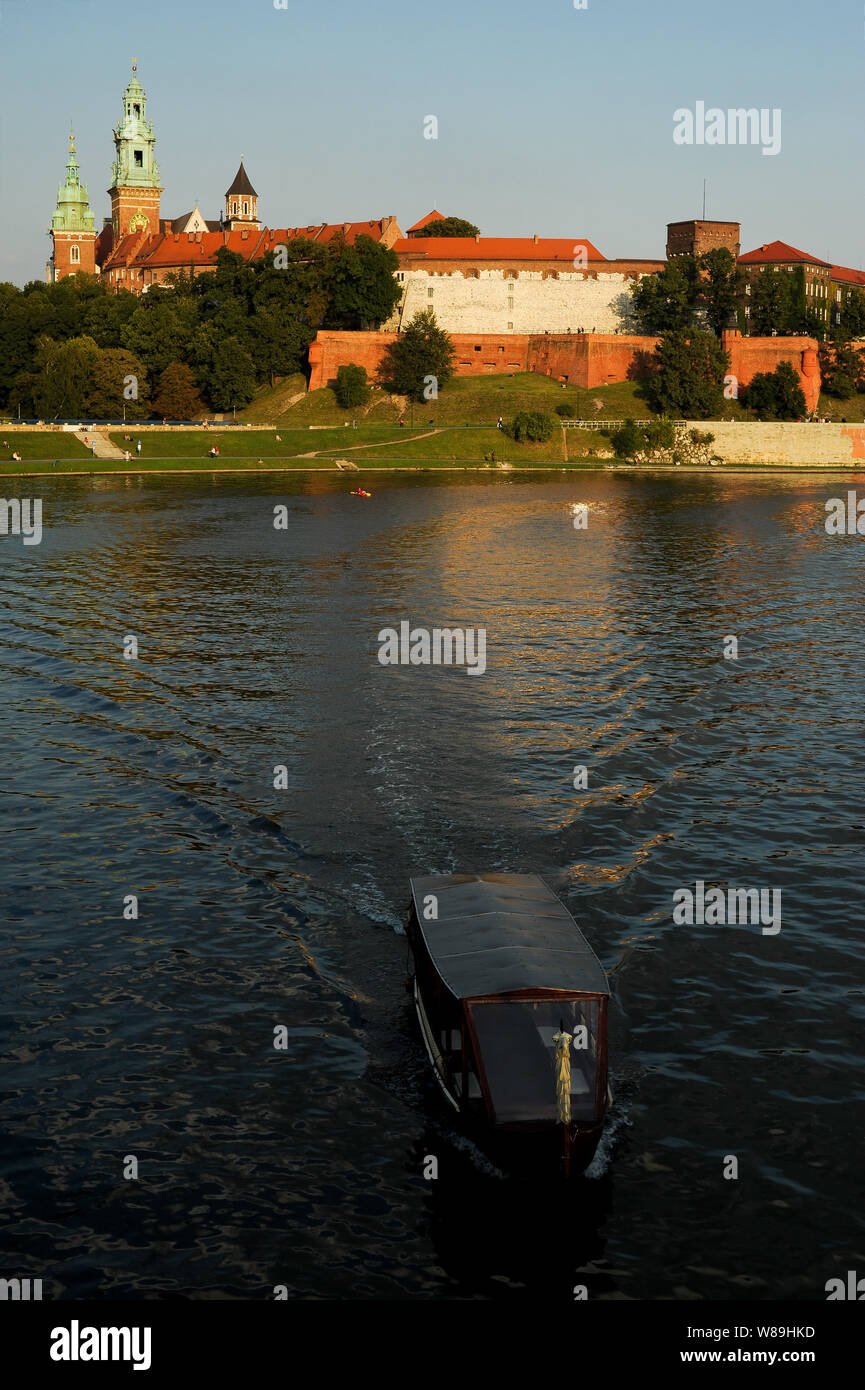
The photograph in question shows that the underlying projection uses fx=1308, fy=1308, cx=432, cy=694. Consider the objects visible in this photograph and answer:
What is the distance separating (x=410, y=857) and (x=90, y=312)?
442 feet

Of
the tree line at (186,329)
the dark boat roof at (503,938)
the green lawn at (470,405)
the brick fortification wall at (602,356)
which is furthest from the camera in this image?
the brick fortification wall at (602,356)

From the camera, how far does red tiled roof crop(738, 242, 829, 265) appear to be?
19162 centimetres

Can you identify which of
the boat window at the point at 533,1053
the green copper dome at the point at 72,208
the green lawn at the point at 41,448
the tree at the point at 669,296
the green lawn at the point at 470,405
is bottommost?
the boat window at the point at 533,1053

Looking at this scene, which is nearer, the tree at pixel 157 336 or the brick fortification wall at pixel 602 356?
the tree at pixel 157 336

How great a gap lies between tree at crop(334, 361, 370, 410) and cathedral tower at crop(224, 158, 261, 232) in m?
69.4

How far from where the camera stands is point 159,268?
18038 cm

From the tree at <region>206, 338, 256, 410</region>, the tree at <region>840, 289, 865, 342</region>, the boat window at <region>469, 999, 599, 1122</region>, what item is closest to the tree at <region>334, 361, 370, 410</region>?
the tree at <region>206, 338, 256, 410</region>

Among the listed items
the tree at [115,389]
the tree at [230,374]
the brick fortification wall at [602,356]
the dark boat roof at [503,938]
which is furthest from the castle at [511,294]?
the dark boat roof at [503,938]

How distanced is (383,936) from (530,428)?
10937cm

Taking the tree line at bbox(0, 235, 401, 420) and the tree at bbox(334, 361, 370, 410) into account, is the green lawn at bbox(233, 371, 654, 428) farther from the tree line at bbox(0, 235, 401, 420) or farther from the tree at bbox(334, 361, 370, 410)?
the tree line at bbox(0, 235, 401, 420)

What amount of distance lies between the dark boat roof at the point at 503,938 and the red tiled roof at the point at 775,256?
189907 millimetres

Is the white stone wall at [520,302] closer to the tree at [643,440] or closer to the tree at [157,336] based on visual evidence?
the tree at [157,336]

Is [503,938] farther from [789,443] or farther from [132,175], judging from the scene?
[132,175]

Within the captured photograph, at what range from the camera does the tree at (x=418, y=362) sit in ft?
459
